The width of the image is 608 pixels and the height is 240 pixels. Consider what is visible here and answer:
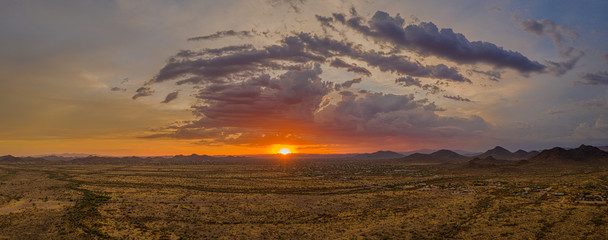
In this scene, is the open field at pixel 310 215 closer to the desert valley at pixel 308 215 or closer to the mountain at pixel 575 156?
the desert valley at pixel 308 215

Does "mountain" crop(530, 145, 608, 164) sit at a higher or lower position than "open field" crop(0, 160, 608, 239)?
higher

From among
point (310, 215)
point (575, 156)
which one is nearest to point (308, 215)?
point (310, 215)

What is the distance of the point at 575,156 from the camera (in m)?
140

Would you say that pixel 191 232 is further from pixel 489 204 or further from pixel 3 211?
pixel 489 204

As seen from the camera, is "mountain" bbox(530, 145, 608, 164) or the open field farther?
"mountain" bbox(530, 145, 608, 164)

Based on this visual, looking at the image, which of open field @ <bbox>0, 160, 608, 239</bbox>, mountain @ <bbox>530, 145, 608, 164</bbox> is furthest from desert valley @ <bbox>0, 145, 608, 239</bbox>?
mountain @ <bbox>530, 145, 608, 164</bbox>

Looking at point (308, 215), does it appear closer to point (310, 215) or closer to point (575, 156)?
point (310, 215)

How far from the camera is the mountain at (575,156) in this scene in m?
135

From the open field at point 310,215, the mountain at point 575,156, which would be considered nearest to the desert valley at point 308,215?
the open field at point 310,215

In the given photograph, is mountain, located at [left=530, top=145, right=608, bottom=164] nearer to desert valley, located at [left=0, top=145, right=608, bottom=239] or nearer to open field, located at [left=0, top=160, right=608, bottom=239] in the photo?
open field, located at [left=0, top=160, right=608, bottom=239]

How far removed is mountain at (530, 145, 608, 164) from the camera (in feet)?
442

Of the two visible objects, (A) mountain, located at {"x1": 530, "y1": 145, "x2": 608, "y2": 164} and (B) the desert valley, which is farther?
(A) mountain, located at {"x1": 530, "y1": 145, "x2": 608, "y2": 164}


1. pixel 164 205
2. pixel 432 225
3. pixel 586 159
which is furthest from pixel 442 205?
pixel 586 159

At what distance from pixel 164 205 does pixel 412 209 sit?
113 feet
